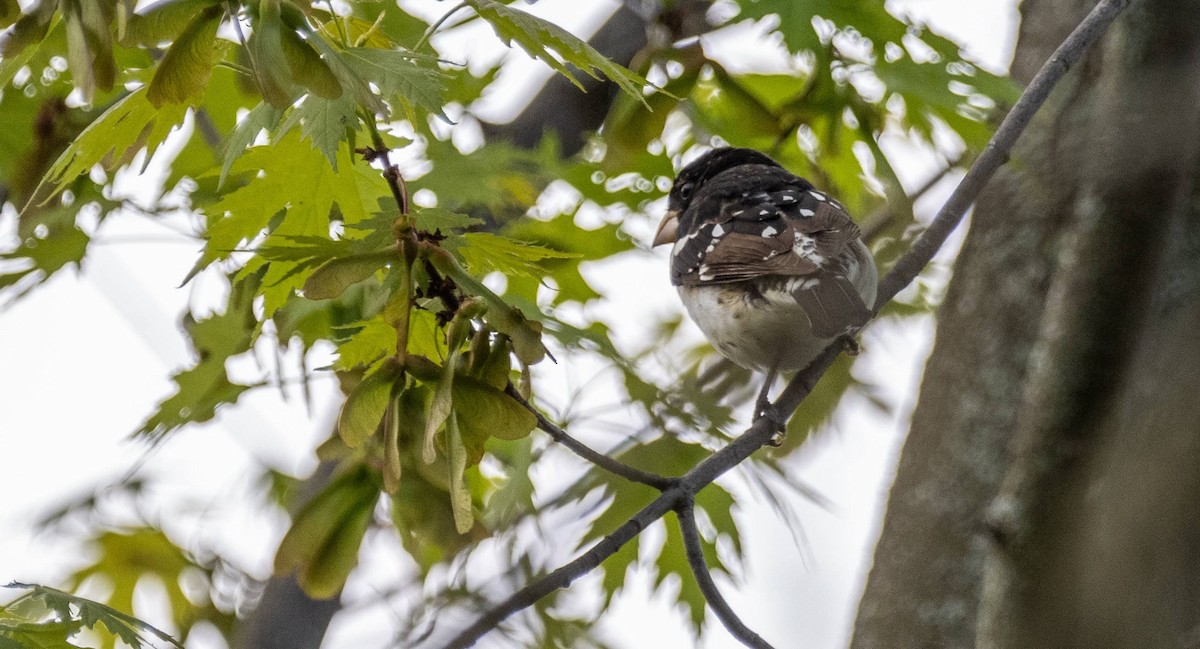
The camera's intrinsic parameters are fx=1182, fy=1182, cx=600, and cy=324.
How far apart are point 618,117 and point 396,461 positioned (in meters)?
1.56

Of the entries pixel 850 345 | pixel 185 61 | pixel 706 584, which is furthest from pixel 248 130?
pixel 850 345

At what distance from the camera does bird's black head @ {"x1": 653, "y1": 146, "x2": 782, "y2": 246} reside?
147 inches

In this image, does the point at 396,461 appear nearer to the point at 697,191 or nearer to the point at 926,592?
the point at 926,592

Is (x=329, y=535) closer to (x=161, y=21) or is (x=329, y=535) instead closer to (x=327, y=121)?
(x=327, y=121)

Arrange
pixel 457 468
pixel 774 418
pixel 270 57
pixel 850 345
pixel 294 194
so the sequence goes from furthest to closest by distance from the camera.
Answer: pixel 850 345 < pixel 774 418 < pixel 294 194 < pixel 457 468 < pixel 270 57

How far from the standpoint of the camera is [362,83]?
1548mm

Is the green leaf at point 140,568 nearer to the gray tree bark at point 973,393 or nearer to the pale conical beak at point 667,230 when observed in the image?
the pale conical beak at point 667,230

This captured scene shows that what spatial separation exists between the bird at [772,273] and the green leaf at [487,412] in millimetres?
1024

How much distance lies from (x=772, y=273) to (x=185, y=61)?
5.46 ft

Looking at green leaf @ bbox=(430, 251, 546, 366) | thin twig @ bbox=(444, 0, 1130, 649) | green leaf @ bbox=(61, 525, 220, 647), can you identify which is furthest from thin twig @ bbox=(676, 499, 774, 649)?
green leaf @ bbox=(61, 525, 220, 647)

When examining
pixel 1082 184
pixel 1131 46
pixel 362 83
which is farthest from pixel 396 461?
pixel 1131 46

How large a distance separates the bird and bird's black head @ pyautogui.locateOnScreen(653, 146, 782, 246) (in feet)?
0.85

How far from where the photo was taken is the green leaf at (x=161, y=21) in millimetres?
1541

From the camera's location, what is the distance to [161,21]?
5.12 ft
